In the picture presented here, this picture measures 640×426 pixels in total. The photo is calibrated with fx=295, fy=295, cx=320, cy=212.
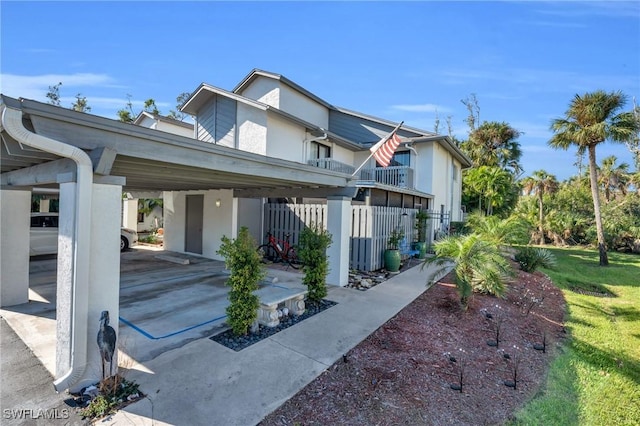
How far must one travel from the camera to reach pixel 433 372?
13.1 ft

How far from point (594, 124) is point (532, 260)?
863 centimetres

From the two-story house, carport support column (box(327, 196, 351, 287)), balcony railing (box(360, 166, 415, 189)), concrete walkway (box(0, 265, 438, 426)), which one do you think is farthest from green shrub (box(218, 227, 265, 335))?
balcony railing (box(360, 166, 415, 189))

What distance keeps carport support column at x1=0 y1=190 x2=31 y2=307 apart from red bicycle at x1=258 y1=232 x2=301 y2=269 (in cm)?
589

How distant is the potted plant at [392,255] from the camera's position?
384 inches

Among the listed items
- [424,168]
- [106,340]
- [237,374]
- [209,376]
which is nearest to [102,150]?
[106,340]

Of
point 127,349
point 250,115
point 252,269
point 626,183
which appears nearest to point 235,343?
point 252,269

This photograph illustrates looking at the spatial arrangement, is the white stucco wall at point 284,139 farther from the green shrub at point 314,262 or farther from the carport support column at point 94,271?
the carport support column at point 94,271

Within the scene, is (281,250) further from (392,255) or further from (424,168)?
(424,168)

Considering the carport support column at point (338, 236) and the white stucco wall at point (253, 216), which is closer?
the carport support column at point (338, 236)

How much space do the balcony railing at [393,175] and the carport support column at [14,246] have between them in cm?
1360

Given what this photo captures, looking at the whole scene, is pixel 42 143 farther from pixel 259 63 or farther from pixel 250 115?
pixel 259 63

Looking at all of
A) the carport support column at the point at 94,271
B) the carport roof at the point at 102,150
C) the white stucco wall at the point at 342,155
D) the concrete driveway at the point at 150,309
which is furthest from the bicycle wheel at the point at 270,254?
the carport support column at the point at 94,271

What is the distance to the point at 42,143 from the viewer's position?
8.78 feet

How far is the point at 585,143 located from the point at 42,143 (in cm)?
1987
